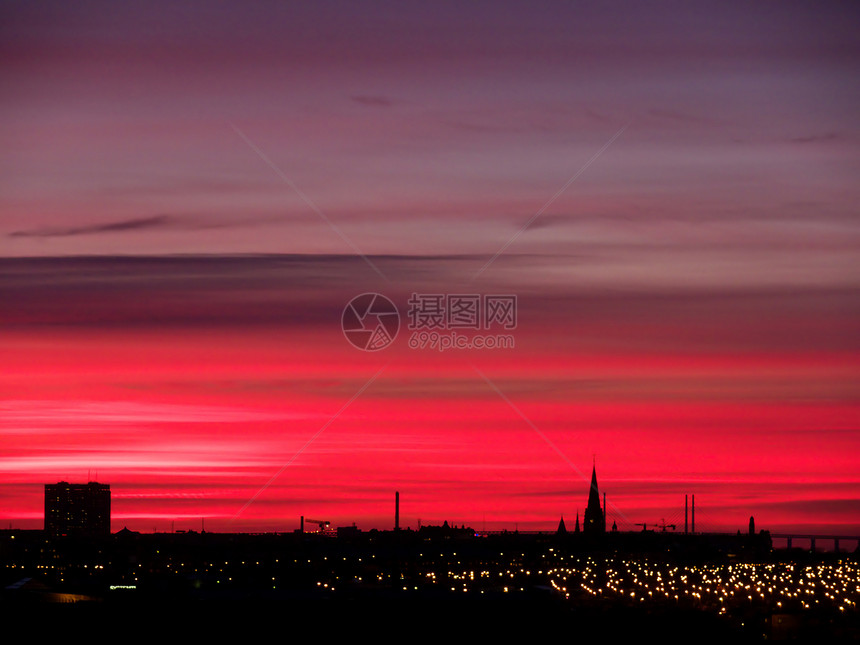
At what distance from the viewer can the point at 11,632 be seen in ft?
239

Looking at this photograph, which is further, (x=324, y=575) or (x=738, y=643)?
(x=324, y=575)

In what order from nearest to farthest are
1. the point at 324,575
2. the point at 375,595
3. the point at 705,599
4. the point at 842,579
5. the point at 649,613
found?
the point at 649,613, the point at 375,595, the point at 705,599, the point at 842,579, the point at 324,575

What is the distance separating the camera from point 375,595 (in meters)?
119

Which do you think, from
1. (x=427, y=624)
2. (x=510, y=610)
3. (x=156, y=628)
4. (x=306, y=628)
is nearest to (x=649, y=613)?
(x=510, y=610)

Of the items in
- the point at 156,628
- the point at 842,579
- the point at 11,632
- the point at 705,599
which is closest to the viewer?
the point at 11,632

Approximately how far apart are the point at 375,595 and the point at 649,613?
1148 inches

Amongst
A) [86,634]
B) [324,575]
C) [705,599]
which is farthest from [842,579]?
[86,634]

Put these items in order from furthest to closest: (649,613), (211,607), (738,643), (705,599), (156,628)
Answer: (705,599), (649,613), (211,607), (738,643), (156,628)

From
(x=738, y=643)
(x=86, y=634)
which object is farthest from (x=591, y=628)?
(x=86, y=634)

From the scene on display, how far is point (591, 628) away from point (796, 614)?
1138 inches

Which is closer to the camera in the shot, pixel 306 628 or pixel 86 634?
pixel 86 634

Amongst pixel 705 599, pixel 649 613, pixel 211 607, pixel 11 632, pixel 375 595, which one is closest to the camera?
pixel 11 632

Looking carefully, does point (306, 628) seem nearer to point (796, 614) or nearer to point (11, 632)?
point (11, 632)

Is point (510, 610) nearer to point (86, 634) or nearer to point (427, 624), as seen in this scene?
point (427, 624)
